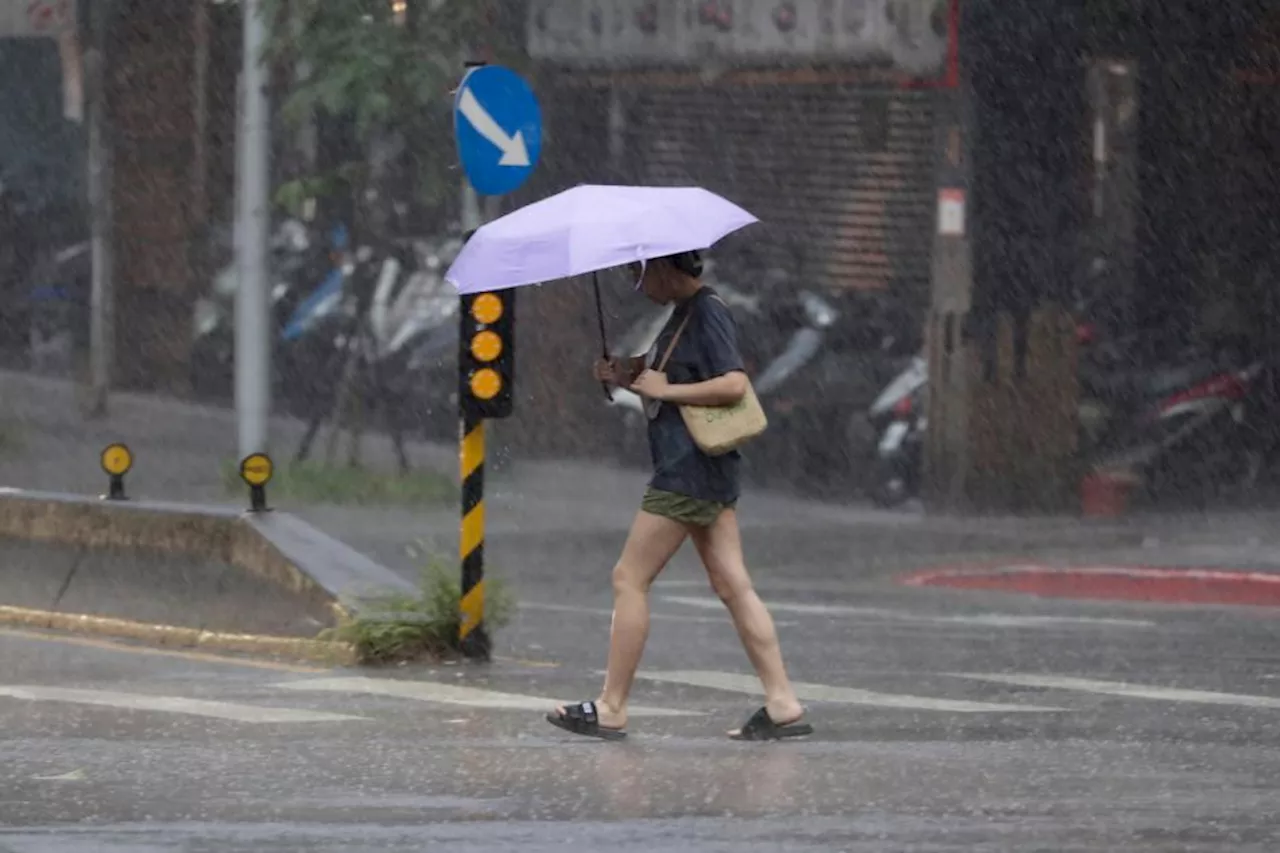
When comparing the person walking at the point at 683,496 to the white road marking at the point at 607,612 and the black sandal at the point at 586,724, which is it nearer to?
the black sandal at the point at 586,724

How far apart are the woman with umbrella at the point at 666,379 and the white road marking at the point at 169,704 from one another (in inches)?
45.8

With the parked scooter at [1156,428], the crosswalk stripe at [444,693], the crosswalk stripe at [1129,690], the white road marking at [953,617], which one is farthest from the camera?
the parked scooter at [1156,428]

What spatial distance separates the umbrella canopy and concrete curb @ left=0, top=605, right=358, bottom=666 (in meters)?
3.24

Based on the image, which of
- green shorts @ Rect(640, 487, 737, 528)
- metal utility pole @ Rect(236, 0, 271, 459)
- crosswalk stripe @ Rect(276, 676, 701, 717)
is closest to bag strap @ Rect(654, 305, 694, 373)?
green shorts @ Rect(640, 487, 737, 528)

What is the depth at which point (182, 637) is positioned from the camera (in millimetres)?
14789

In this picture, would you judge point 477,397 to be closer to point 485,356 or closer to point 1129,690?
point 485,356

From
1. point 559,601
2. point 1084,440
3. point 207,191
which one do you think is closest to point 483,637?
point 559,601

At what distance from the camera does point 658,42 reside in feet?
88.1

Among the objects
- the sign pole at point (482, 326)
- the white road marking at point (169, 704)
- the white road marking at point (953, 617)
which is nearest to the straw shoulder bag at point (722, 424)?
the white road marking at point (169, 704)

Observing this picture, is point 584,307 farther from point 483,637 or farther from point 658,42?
point 483,637

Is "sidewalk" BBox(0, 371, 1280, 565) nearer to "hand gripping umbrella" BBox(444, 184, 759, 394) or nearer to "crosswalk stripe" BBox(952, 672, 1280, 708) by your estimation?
"crosswalk stripe" BBox(952, 672, 1280, 708)

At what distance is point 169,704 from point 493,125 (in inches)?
128

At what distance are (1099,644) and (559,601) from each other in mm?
3835

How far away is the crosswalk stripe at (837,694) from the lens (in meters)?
12.0
